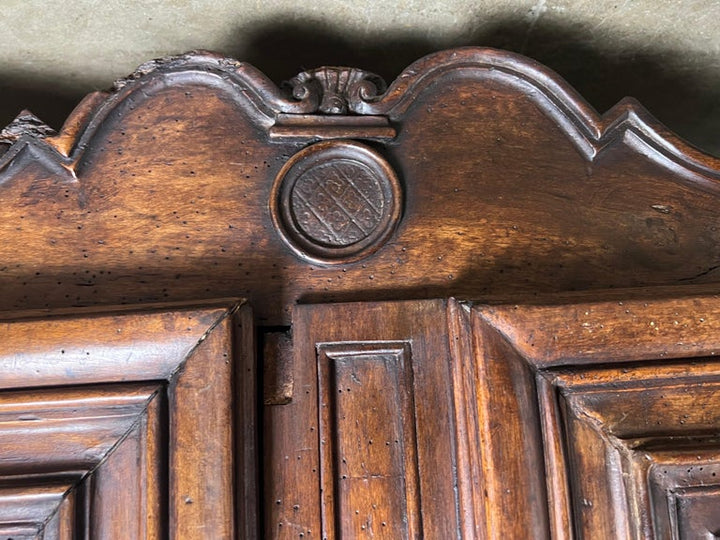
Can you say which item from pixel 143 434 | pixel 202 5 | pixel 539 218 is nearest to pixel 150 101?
pixel 202 5

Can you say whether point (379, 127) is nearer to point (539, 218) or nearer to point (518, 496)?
point (539, 218)

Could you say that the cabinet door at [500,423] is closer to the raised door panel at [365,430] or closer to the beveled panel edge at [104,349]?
the raised door panel at [365,430]

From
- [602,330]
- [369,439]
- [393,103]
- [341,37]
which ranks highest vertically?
[341,37]

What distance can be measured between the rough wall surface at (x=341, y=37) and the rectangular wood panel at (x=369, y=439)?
0.47m

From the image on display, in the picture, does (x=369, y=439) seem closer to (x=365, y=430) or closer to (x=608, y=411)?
(x=365, y=430)

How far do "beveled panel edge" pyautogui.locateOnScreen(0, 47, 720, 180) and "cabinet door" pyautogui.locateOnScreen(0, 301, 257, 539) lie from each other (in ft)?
0.81

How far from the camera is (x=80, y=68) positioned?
3.22 feet

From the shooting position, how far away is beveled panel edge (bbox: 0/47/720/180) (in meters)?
0.84

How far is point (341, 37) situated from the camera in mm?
952

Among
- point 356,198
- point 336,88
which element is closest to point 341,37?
point 336,88

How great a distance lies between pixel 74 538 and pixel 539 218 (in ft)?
2.26

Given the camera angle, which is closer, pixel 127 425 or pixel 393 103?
pixel 127 425

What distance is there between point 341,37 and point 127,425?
0.61 m

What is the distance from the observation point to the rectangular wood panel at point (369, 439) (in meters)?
0.76
